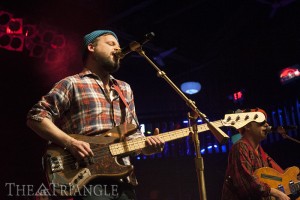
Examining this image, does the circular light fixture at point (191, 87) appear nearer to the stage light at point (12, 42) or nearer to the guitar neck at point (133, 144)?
the stage light at point (12, 42)

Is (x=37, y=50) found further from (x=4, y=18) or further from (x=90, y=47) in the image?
(x=90, y=47)

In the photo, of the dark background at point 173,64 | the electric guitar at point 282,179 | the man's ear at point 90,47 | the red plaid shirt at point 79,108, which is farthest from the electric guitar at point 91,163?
the dark background at point 173,64

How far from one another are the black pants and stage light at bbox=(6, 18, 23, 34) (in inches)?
187

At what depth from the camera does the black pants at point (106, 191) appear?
2.67 m

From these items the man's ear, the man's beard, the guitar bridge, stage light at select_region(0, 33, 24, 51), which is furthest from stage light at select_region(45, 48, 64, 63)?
the guitar bridge

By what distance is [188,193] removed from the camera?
8.02 metres

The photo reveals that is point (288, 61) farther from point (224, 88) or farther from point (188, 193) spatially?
point (188, 193)

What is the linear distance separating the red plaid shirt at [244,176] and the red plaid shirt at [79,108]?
261 centimetres

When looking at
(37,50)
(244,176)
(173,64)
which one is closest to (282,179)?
(244,176)

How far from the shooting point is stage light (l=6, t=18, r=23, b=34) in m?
6.48

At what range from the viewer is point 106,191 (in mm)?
2746

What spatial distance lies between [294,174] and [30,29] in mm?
5474

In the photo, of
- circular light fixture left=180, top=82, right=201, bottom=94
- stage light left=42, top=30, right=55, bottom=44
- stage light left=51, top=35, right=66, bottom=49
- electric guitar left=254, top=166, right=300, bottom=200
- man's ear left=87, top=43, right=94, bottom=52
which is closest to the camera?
man's ear left=87, top=43, right=94, bottom=52

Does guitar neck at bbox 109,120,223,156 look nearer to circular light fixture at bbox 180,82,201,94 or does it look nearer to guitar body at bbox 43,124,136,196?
guitar body at bbox 43,124,136,196
